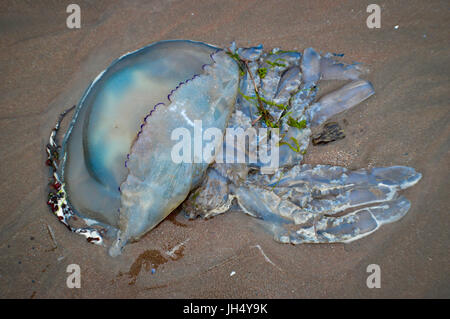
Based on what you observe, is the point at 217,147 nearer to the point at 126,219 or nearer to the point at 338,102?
the point at 126,219

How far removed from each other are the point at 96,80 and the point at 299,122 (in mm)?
1936

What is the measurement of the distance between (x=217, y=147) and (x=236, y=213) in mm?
656

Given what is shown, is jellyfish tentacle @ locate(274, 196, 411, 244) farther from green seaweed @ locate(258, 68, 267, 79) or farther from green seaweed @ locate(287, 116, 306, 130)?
green seaweed @ locate(258, 68, 267, 79)

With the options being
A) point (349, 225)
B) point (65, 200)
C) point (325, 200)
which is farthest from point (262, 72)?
point (65, 200)

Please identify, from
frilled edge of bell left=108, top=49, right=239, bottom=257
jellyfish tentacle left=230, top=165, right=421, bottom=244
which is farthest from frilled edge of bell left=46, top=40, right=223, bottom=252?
jellyfish tentacle left=230, top=165, right=421, bottom=244

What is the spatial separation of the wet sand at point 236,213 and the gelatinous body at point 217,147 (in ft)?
0.49

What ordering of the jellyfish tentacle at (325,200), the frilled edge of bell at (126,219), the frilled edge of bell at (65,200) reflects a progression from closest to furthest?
the frilled edge of bell at (126,219), the frilled edge of bell at (65,200), the jellyfish tentacle at (325,200)

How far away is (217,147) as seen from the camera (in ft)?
9.30

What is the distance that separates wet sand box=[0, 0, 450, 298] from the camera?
2879 mm

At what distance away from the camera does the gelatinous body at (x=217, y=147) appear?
2.58 meters

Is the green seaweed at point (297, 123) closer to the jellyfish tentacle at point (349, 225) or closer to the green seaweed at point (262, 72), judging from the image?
the green seaweed at point (262, 72)

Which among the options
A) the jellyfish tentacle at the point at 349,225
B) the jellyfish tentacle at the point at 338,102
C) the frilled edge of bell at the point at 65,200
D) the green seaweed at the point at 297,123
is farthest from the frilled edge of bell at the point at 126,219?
the jellyfish tentacle at the point at 349,225

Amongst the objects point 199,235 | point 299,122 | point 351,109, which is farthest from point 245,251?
point 351,109

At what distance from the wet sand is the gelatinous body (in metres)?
0.15
